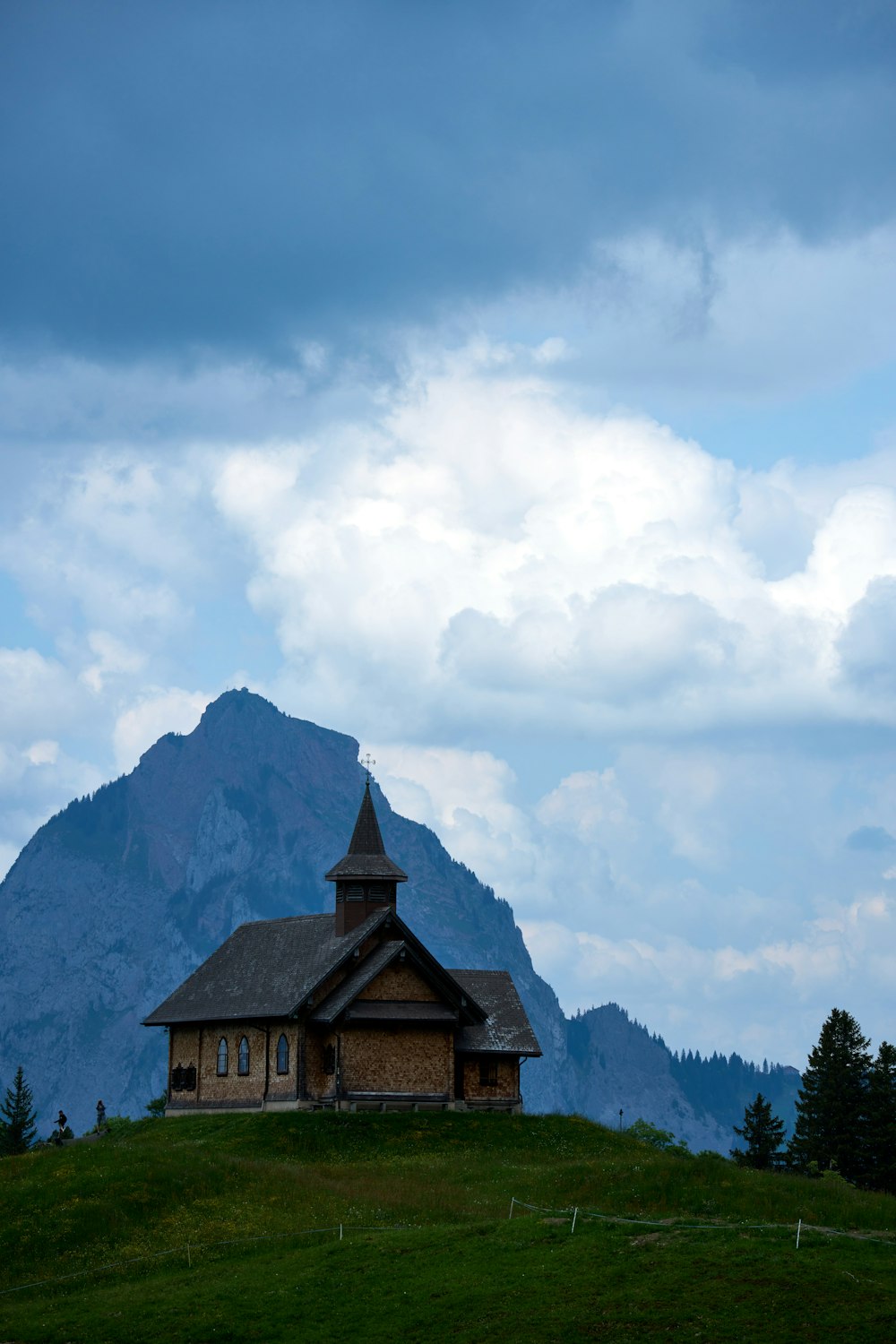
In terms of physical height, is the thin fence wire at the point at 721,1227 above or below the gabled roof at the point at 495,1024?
below

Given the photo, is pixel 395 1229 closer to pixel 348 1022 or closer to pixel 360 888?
pixel 348 1022

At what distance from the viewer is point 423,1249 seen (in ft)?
126

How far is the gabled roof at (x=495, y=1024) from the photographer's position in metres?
69.2

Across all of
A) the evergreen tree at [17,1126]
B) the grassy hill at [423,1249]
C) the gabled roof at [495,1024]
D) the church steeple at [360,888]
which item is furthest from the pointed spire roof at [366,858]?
the evergreen tree at [17,1126]

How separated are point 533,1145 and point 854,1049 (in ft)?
80.9

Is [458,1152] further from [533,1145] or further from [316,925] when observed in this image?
[316,925]

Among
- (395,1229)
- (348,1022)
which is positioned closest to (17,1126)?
(348,1022)

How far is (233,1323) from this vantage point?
34.5 meters

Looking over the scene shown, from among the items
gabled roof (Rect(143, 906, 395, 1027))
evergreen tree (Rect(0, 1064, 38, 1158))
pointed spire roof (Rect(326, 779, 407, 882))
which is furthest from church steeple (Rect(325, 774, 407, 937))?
evergreen tree (Rect(0, 1064, 38, 1158))

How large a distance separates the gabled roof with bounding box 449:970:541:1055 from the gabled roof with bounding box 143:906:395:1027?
19.9 ft

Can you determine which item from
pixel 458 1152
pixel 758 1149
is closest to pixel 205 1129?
pixel 458 1152

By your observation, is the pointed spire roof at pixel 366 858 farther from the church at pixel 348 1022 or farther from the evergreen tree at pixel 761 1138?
the evergreen tree at pixel 761 1138

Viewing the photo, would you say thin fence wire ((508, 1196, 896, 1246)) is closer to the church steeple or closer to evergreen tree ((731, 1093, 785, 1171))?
the church steeple

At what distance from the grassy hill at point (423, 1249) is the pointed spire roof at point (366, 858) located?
671 inches
